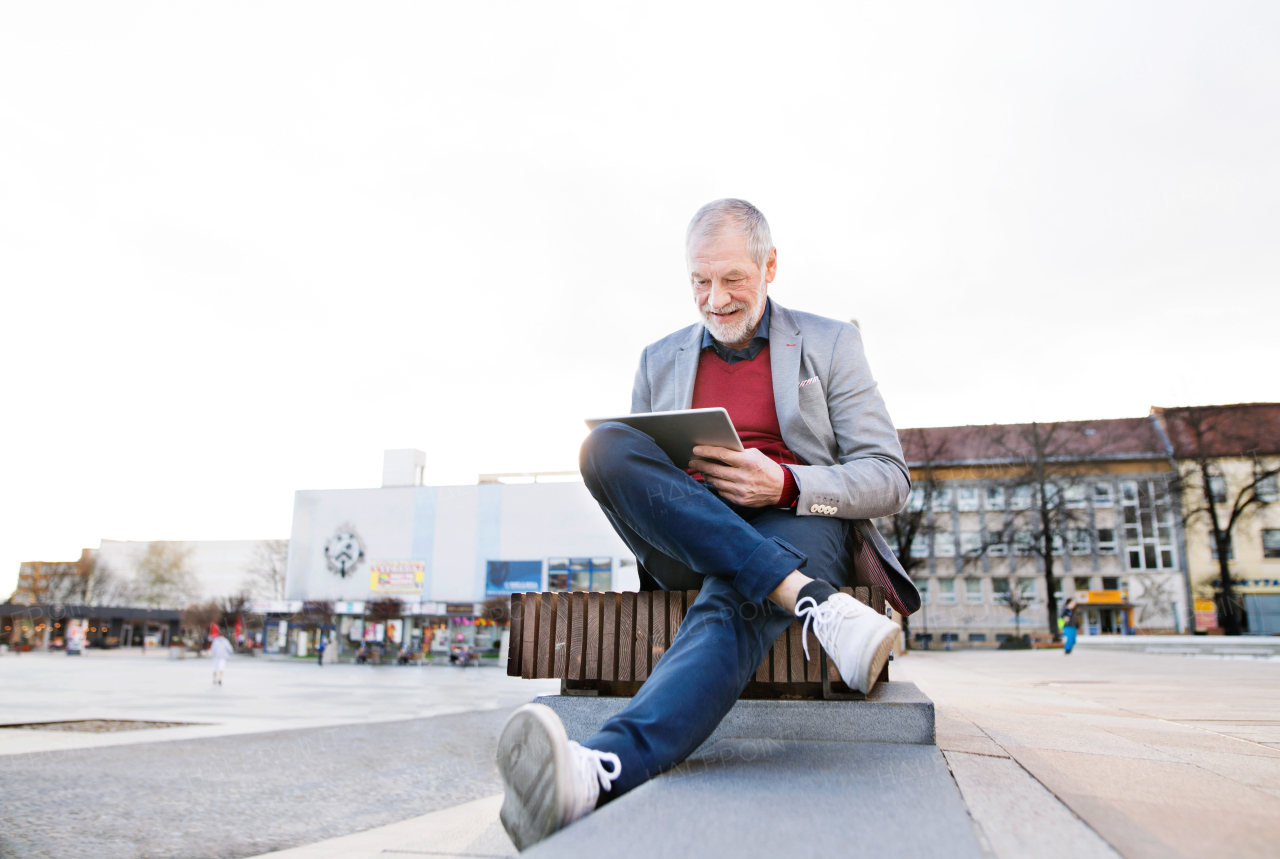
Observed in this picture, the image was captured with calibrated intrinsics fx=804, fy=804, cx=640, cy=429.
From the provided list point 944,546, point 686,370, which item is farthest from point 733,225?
point 944,546

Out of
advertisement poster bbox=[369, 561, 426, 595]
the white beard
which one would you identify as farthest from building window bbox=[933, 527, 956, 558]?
the white beard

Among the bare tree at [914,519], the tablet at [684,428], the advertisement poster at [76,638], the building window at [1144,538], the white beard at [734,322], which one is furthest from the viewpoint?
the advertisement poster at [76,638]

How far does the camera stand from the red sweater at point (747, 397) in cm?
232

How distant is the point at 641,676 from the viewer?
225 cm

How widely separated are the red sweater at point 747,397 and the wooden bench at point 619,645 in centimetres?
47

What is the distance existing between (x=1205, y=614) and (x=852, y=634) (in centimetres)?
4621

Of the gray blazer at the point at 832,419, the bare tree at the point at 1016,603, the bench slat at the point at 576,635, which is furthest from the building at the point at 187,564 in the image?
the gray blazer at the point at 832,419

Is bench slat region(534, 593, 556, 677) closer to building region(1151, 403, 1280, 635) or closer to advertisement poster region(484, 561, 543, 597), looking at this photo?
building region(1151, 403, 1280, 635)

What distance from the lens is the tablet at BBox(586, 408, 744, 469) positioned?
1.79 m

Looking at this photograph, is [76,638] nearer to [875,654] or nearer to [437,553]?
[437,553]

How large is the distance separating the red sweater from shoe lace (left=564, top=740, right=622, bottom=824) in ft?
3.72

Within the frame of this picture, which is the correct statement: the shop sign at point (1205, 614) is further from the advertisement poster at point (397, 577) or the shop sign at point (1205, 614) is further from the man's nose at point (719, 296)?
the man's nose at point (719, 296)

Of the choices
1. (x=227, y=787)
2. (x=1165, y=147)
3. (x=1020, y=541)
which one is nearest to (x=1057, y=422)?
(x=1020, y=541)

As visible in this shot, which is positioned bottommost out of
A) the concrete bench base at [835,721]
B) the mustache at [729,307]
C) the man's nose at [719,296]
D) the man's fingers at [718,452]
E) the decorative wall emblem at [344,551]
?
the concrete bench base at [835,721]
